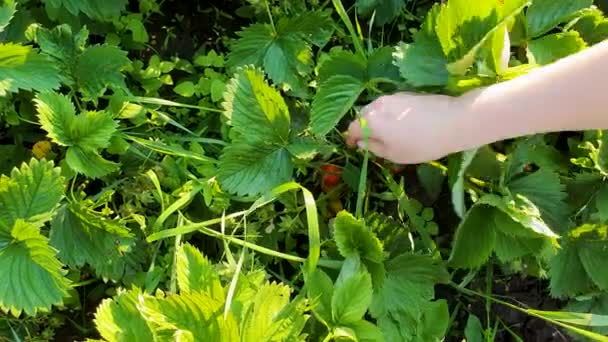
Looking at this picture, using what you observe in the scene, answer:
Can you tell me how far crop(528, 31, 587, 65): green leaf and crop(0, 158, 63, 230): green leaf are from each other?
72 cm

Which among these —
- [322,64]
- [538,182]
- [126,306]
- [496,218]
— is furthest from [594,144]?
[126,306]

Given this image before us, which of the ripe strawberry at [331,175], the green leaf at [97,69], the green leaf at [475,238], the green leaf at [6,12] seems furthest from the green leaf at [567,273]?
the green leaf at [6,12]

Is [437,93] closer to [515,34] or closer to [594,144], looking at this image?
[515,34]

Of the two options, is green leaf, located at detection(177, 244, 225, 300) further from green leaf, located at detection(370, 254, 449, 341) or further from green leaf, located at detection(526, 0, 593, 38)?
green leaf, located at detection(526, 0, 593, 38)

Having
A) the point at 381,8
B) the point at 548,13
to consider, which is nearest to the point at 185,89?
the point at 381,8

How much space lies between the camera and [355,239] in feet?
3.75

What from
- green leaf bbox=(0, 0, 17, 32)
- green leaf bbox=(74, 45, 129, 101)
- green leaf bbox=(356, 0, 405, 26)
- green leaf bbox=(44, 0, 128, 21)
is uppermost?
green leaf bbox=(0, 0, 17, 32)

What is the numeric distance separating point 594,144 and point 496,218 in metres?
0.25

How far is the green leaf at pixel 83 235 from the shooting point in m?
1.09

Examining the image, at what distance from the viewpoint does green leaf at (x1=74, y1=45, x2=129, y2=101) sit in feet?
3.76

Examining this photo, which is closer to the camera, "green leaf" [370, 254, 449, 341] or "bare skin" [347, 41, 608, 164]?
"bare skin" [347, 41, 608, 164]

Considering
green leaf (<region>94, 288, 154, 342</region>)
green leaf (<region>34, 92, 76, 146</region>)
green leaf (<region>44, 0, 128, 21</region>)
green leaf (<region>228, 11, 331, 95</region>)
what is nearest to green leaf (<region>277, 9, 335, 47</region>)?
green leaf (<region>228, 11, 331, 95</region>)

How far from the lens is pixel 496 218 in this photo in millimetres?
1153

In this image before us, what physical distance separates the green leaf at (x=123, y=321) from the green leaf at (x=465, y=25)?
55 centimetres
